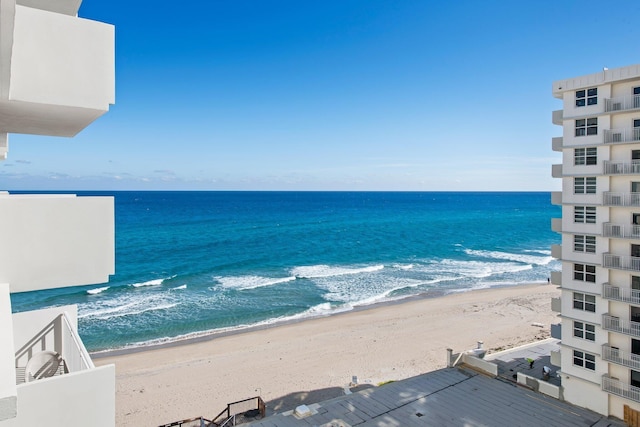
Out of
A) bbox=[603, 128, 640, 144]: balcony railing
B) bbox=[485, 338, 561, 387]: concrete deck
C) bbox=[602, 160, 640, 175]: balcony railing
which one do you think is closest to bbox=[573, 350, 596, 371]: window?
bbox=[485, 338, 561, 387]: concrete deck

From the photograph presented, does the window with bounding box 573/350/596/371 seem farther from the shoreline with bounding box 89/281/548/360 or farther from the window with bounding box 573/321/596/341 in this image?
the shoreline with bounding box 89/281/548/360

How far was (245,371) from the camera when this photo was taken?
2300cm

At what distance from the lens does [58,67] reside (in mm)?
4945

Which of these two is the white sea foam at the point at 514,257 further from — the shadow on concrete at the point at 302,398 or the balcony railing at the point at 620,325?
the balcony railing at the point at 620,325

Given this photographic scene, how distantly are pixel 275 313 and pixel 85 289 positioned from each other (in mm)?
19406

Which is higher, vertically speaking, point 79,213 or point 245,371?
point 79,213

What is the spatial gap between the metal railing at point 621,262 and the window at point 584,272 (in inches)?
20.4

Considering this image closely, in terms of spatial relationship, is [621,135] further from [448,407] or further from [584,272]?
[448,407]

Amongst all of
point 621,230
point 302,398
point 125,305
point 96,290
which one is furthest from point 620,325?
point 96,290

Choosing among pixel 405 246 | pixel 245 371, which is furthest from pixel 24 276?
pixel 405 246

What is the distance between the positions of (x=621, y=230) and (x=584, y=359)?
492 centimetres

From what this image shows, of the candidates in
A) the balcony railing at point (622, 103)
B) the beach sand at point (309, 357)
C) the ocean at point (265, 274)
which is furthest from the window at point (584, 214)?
the ocean at point (265, 274)

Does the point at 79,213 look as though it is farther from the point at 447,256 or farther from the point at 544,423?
the point at 447,256

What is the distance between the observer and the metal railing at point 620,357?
13.8 m
